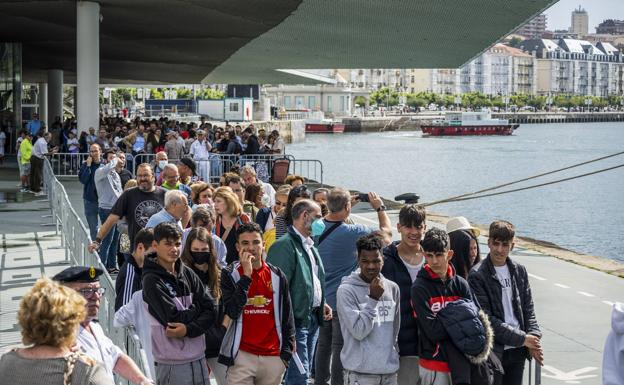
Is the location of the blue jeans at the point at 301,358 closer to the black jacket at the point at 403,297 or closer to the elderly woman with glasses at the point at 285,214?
the black jacket at the point at 403,297

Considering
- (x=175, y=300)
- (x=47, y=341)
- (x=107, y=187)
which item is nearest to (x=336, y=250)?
(x=175, y=300)

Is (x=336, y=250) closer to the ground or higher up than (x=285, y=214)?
closer to the ground

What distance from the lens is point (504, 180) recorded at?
245 ft

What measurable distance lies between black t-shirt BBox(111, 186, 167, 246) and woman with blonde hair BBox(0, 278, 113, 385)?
21.2ft

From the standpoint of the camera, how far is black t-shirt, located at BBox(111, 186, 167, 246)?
10719 mm

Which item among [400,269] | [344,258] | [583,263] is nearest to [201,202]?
[344,258]

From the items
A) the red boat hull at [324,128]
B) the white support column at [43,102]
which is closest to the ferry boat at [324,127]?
the red boat hull at [324,128]

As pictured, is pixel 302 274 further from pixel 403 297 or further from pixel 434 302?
pixel 434 302

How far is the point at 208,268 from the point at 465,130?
138065mm

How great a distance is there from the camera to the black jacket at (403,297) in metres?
7.16

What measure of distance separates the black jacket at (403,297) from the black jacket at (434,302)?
0.32 meters

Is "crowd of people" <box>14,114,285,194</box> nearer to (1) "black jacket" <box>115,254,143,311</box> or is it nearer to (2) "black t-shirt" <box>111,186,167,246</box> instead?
(2) "black t-shirt" <box>111,186,167,246</box>

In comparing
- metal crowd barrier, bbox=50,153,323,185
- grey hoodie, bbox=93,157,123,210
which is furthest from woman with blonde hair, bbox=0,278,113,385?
metal crowd barrier, bbox=50,153,323,185

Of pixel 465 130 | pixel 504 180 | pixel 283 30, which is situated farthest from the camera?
pixel 465 130
